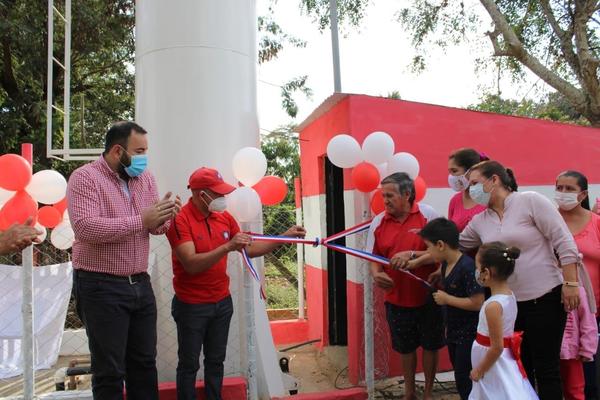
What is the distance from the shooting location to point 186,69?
13.2ft

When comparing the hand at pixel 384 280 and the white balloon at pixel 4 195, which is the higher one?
the white balloon at pixel 4 195

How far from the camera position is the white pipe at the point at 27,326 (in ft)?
10.8

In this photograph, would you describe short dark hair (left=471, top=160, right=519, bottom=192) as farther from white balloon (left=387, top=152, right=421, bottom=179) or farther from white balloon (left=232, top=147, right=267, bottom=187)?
white balloon (left=232, top=147, right=267, bottom=187)

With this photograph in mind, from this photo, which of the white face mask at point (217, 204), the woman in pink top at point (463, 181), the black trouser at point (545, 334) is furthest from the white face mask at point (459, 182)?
the white face mask at point (217, 204)

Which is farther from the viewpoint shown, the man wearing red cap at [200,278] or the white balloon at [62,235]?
the white balloon at [62,235]

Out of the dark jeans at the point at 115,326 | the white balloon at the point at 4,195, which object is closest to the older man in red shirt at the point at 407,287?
the dark jeans at the point at 115,326

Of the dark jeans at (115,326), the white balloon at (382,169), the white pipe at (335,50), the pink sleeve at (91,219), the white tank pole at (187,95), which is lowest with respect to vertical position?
the dark jeans at (115,326)

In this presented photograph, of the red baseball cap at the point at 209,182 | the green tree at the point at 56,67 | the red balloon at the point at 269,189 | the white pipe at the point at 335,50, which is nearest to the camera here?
the red baseball cap at the point at 209,182

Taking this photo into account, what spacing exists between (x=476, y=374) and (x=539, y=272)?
728 mm

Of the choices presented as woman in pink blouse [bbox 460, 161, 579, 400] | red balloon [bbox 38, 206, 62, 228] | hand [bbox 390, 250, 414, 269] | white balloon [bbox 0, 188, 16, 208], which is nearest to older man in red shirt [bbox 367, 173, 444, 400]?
hand [bbox 390, 250, 414, 269]

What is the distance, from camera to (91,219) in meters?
2.61

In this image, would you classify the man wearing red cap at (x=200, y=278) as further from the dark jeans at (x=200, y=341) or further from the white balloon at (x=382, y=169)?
the white balloon at (x=382, y=169)

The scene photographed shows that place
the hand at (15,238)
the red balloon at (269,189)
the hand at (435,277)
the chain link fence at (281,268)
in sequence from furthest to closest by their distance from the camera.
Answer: the chain link fence at (281,268) → the red balloon at (269,189) → the hand at (435,277) → the hand at (15,238)

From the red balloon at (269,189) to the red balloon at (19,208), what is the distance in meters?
1.52
